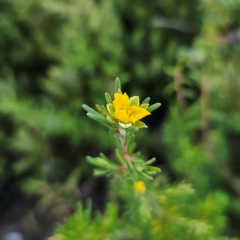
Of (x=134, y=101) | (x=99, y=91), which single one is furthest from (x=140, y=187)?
(x=99, y=91)

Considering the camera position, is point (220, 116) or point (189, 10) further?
point (189, 10)

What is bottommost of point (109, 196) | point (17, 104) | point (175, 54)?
point (109, 196)

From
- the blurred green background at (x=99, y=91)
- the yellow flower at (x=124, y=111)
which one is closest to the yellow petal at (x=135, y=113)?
the yellow flower at (x=124, y=111)

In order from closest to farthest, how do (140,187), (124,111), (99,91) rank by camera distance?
(124,111) → (140,187) → (99,91)

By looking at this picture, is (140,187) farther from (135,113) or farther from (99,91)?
(99,91)

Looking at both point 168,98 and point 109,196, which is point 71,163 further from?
point 168,98

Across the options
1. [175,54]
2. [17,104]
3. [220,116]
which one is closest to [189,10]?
[175,54]

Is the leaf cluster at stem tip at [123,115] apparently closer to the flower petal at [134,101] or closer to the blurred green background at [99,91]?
the flower petal at [134,101]
